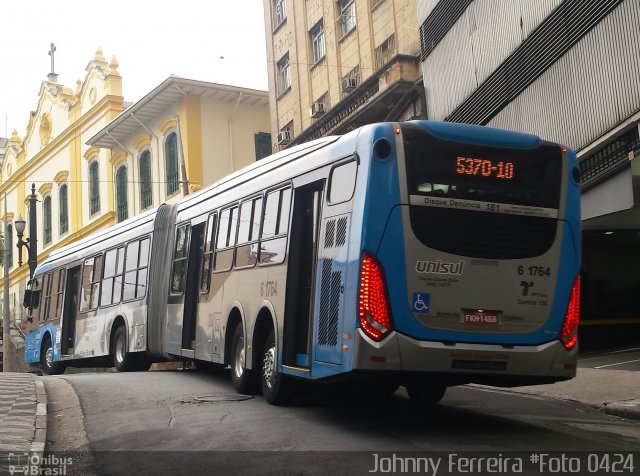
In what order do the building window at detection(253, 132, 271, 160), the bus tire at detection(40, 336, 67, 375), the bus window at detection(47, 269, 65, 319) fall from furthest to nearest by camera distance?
the building window at detection(253, 132, 271, 160), the bus tire at detection(40, 336, 67, 375), the bus window at detection(47, 269, 65, 319)

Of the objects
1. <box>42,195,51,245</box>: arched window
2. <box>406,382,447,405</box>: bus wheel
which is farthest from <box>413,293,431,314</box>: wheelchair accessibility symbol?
<box>42,195,51,245</box>: arched window

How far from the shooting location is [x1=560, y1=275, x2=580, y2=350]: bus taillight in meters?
9.45

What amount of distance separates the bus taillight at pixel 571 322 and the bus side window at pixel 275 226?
3391 mm

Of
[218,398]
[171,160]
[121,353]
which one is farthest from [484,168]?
[171,160]

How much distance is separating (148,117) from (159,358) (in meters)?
21.4

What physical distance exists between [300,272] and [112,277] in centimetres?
1009

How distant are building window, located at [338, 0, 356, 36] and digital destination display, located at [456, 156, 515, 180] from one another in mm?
18742

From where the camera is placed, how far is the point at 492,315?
913cm

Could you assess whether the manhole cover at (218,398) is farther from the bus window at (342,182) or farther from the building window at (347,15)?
the building window at (347,15)

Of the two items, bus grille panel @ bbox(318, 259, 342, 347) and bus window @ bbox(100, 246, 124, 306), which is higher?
bus window @ bbox(100, 246, 124, 306)

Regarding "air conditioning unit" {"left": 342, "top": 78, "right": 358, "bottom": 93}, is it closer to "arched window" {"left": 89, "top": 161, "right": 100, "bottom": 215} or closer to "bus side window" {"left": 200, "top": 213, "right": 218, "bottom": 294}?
"bus side window" {"left": 200, "top": 213, "right": 218, "bottom": 294}

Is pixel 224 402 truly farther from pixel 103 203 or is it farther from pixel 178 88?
pixel 103 203

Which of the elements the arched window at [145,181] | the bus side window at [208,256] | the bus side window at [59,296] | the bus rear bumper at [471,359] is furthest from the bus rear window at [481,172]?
the arched window at [145,181]

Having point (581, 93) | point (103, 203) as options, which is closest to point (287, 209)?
point (581, 93)
